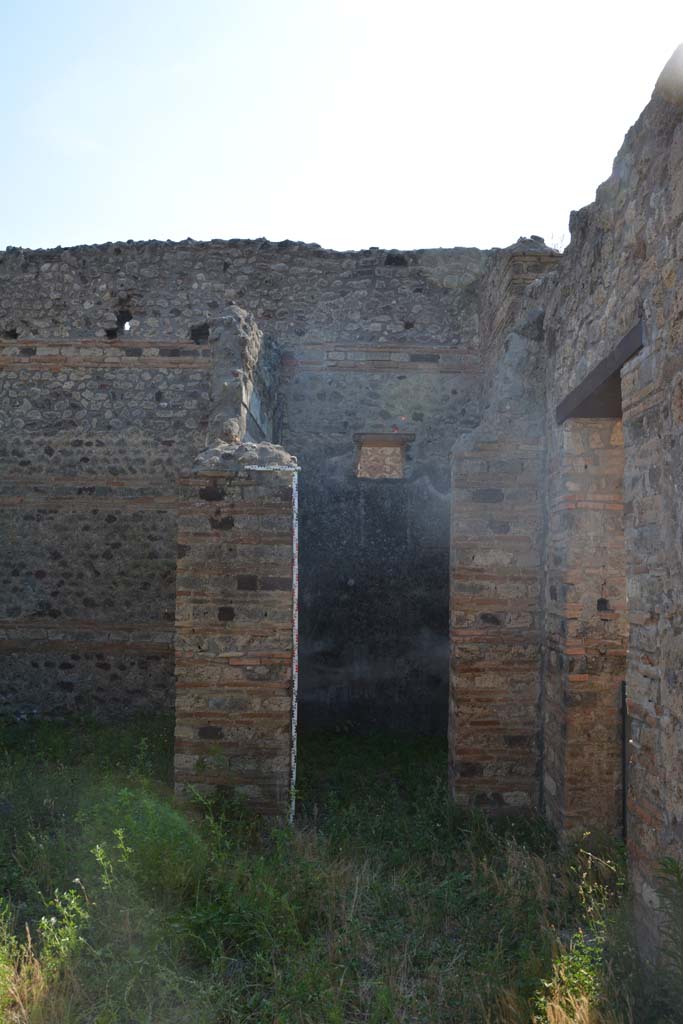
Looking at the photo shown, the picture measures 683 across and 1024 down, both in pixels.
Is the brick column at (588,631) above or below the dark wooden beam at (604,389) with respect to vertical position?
below

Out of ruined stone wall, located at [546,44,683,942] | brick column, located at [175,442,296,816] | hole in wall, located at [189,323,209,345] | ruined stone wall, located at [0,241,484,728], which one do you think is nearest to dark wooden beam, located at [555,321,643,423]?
ruined stone wall, located at [546,44,683,942]

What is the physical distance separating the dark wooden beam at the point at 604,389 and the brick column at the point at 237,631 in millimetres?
2003

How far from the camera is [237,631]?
532 centimetres

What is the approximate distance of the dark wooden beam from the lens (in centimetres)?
395

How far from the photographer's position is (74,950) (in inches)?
142

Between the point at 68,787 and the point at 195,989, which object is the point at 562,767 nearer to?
the point at 195,989

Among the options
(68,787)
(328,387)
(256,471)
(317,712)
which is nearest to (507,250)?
(328,387)

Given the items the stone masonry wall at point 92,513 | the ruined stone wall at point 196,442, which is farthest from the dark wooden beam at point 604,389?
the stone masonry wall at point 92,513

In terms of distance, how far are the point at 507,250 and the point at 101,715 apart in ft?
23.7

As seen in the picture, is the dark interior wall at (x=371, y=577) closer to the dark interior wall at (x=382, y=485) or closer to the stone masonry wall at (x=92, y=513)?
the dark interior wall at (x=382, y=485)

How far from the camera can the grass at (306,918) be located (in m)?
3.23

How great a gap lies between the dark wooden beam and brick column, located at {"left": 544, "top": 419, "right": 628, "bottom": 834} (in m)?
0.14

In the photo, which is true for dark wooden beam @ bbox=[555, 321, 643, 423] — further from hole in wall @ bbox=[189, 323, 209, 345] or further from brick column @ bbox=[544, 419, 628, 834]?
hole in wall @ bbox=[189, 323, 209, 345]

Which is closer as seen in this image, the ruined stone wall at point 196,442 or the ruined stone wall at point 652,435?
the ruined stone wall at point 652,435
